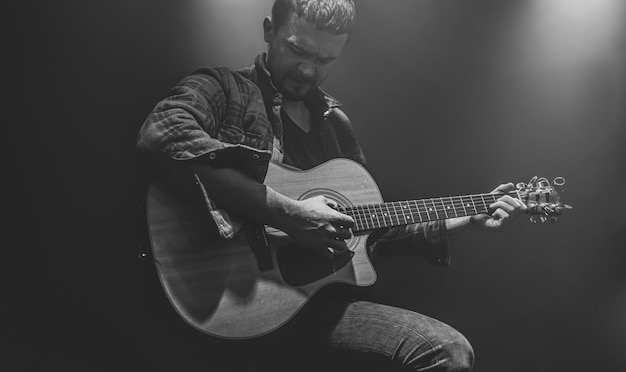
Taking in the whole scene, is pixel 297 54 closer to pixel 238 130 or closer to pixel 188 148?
pixel 238 130

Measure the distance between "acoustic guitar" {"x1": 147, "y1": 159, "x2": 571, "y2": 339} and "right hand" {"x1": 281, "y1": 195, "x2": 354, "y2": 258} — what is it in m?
0.04

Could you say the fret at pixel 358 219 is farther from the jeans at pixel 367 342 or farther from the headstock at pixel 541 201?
the headstock at pixel 541 201

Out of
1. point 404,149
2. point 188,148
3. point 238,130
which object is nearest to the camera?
point 188,148

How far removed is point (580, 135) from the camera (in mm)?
2369

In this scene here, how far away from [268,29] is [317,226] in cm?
72

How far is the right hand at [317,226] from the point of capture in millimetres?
1425

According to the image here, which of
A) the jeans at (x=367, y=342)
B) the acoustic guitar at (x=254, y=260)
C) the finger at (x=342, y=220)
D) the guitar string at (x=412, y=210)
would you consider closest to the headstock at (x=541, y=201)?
the guitar string at (x=412, y=210)

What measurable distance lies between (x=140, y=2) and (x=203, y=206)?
71 centimetres

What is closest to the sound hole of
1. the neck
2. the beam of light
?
the neck

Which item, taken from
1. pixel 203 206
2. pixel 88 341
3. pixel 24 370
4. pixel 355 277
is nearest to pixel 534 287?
pixel 355 277

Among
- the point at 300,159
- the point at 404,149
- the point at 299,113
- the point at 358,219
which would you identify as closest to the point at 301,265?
the point at 358,219

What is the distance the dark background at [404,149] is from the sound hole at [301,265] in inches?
16.5

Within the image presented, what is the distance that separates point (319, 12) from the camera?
167 centimetres

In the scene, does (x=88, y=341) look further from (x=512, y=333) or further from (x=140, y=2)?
(x=512, y=333)
